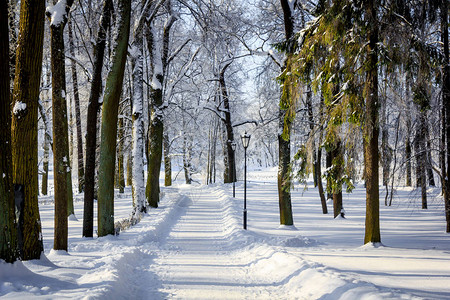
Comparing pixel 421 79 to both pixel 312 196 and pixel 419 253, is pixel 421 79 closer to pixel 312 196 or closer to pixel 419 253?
pixel 419 253

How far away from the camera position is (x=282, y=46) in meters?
10.5

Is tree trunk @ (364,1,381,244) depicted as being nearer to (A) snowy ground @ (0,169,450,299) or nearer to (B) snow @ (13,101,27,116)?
(A) snowy ground @ (0,169,450,299)

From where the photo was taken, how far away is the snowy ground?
4.80 meters

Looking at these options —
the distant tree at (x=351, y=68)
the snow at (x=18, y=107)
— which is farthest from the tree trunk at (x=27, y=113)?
the distant tree at (x=351, y=68)

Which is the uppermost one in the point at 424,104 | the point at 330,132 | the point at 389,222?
the point at 424,104

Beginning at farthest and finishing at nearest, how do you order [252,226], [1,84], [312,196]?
[312,196], [252,226], [1,84]

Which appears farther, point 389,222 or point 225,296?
point 389,222

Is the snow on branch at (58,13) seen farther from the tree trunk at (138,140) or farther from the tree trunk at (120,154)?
the tree trunk at (120,154)

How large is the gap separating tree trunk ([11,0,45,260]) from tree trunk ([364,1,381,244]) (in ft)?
23.5

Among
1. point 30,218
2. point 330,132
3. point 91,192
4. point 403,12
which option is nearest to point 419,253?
point 330,132

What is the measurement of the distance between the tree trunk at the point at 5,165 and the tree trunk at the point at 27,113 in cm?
79

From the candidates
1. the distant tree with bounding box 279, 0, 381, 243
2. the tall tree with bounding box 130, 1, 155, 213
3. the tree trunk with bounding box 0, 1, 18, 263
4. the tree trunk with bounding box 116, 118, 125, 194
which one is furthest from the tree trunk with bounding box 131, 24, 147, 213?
the tree trunk with bounding box 0, 1, 18, 263

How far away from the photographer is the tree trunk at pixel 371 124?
8.27 metres

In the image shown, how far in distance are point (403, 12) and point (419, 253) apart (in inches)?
249
